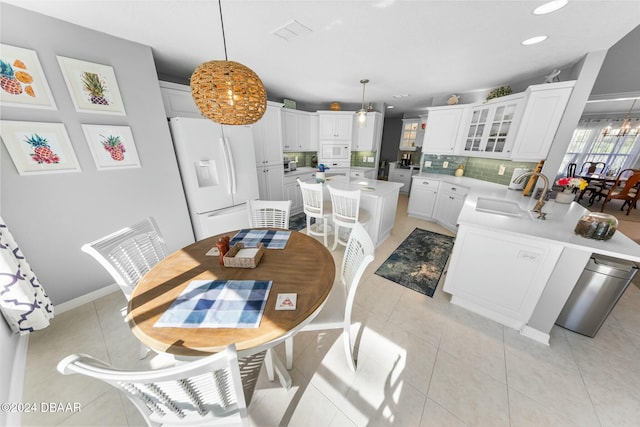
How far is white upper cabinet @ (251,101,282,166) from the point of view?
3.64m

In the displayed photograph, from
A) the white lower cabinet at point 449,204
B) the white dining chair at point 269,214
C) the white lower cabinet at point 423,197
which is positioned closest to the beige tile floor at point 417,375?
the white dining chair at point 269,214

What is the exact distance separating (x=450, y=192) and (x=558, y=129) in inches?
58.0

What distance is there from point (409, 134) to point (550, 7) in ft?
17.0

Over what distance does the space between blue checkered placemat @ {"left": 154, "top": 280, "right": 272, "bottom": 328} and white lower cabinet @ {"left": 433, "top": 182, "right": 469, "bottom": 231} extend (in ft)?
11.7

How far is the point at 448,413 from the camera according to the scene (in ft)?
4.07

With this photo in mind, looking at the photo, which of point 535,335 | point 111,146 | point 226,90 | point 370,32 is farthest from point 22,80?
point 535,335

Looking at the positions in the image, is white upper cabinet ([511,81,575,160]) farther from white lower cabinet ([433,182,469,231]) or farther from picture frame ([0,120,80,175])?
picture frame ([0,120,80,175])

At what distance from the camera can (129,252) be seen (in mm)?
1444

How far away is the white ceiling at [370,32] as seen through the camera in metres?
1.54

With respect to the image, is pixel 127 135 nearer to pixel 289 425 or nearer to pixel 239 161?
pixel 239 161

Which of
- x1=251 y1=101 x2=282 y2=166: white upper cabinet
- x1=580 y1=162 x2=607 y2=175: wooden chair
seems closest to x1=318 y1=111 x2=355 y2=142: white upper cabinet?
x1=251 y1=101 x2=282 y2=166: white upper cabinet

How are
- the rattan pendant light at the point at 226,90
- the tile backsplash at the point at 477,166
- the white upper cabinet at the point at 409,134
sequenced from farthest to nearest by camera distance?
1. the white upper cabinet at the point at 409,134
2. the tile backsplash at the point at 477,166
3. the rattan pendant light at the point at 226,90

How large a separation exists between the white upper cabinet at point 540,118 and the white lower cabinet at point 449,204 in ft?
2.92

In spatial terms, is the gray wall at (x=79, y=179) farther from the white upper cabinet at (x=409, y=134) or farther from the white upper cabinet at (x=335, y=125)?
the white upper cabinet at (x=409, y=134)
